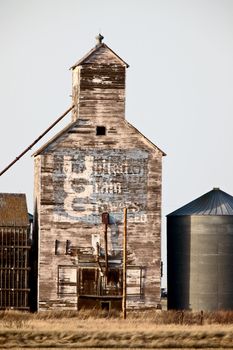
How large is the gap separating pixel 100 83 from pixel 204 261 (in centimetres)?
925

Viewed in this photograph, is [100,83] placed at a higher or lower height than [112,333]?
higher

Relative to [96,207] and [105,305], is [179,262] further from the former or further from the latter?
[96,207]

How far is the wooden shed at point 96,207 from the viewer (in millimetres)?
68250

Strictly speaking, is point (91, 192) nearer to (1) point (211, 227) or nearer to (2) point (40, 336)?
(1) point (211, 227)

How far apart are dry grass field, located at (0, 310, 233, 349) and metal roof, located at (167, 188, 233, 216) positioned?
820 centimetres

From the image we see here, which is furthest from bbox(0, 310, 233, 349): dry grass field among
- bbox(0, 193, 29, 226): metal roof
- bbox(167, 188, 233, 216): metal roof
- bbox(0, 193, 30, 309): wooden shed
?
bbox(167, 188, 233, 216): metal roof

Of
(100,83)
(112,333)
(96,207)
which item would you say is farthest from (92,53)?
(112,333)

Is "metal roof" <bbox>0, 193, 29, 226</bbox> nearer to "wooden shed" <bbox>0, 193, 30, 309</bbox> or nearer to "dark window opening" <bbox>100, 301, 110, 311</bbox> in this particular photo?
"wooden shed" <bbox>0, 193, 30, 309</bbox>

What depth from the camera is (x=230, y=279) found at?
231 feet

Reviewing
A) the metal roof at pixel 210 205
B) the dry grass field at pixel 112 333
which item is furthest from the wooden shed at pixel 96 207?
the dry grass field at pixel 112 333

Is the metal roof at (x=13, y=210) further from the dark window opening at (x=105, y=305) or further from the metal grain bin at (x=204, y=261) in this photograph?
the metal grain bin at (x=204, y=261)

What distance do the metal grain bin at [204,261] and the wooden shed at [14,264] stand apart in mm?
7071

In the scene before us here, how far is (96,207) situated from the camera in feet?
225

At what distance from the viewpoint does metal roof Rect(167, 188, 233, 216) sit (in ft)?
233
